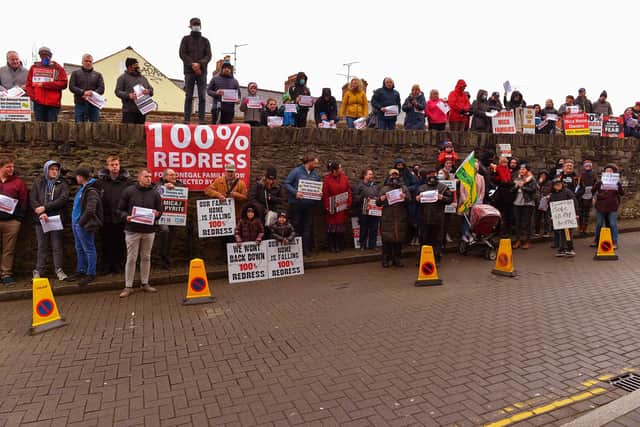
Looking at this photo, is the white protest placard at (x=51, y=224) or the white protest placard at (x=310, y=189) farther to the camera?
the white protest placard at (x=310, y=189)

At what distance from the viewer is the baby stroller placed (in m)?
9.67

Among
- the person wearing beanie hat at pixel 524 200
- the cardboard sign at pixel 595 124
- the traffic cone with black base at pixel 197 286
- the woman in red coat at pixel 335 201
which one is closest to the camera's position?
the traffic cone with black base at pixel 197 286

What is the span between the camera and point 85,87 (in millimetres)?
9258

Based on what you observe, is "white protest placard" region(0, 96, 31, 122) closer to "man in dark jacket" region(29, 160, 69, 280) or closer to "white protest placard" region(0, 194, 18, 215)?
"man in dark jacket" region(29, 160, 69, 280)

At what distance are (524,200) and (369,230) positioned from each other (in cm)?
397

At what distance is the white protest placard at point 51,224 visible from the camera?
7.62 m

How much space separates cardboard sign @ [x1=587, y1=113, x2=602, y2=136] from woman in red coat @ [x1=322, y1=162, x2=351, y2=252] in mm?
10505

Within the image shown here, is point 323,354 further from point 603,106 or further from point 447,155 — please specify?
point 603,106

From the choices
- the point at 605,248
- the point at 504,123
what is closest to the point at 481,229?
the point at 605,248

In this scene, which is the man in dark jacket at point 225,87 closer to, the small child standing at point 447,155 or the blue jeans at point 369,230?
the blue jeans at point 369,230

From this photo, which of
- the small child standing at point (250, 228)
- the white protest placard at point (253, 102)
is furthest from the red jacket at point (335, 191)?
the white protest placard at point (253, 102)

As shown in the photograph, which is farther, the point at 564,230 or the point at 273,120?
the point at 273,120

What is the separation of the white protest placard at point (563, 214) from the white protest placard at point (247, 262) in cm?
694

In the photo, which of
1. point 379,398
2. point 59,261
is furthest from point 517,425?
point 59,261
